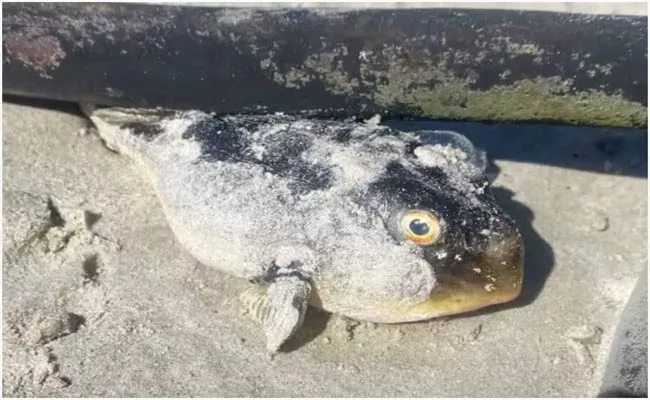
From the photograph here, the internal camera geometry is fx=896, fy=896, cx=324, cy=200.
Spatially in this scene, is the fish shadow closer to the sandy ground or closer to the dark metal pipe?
the sandy ground

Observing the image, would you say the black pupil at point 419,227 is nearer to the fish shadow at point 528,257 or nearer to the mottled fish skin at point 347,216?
the mottled fish skin at point 347,216

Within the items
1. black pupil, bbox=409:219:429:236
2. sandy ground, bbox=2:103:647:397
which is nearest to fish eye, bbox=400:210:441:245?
black pupil, bbox=409:219:429:236

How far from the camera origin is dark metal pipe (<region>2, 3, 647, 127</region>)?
2.71 meters

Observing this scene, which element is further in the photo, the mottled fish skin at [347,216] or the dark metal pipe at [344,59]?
the dark metal pipe at [344,59]

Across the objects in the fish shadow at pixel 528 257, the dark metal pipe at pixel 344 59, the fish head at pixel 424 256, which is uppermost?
the dark metal pipe at pixel 344 59

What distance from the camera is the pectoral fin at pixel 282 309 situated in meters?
2.48

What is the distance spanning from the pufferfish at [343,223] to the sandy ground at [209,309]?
10cm

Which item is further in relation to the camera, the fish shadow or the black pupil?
the fish shadow

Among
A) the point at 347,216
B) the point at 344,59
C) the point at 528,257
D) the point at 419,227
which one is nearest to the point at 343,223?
the point at 347,216

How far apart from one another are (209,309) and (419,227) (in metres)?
0.67

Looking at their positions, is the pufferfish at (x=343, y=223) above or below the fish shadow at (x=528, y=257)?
above

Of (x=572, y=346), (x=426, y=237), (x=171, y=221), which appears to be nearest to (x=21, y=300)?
(x=171, y=221)

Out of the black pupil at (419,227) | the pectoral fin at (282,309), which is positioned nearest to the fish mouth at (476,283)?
the black pupil at (419,227)

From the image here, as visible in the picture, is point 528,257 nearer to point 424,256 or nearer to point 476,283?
point 476,283
